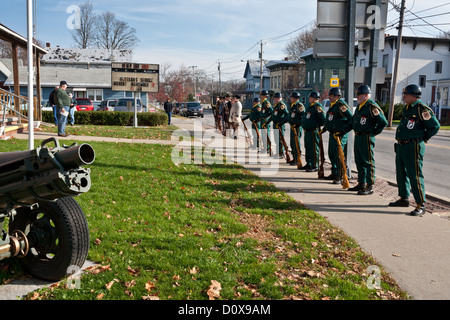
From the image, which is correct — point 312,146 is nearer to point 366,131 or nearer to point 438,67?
point 366,131

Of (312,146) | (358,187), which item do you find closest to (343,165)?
(358,187)

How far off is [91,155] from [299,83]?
69.0m

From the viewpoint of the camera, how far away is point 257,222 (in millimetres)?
6199

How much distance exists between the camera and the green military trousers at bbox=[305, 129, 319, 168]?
10.5 metres

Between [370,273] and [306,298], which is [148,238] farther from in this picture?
[370,273]

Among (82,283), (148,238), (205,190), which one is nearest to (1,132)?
(205,190)

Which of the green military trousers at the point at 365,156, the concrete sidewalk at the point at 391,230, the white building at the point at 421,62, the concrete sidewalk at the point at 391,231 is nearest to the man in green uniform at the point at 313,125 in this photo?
the concrete sidewalk at the point at 391,230

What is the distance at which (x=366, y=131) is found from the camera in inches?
311

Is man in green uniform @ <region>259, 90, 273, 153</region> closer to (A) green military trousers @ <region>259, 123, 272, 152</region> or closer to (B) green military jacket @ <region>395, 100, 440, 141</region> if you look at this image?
(A) green military trousers @ <region>259, 123, 272, 152</region>

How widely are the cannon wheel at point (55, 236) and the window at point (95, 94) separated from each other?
4430cm

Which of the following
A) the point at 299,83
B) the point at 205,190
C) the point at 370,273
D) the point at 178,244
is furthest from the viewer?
the point at 299,83

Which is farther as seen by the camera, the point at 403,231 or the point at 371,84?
the point at 371,84

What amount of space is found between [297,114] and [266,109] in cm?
260
